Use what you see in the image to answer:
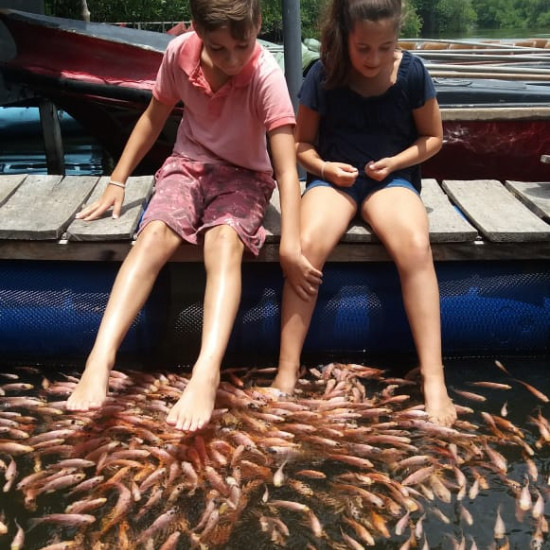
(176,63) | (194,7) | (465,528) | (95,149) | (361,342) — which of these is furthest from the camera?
(95,149)

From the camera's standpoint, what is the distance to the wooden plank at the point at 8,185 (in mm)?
4224

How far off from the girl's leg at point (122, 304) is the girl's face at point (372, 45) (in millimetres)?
1192

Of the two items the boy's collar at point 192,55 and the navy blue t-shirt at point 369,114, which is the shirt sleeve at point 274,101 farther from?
the navy blue t-shirt at point 369,114

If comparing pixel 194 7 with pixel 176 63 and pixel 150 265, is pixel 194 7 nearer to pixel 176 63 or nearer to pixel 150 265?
pixel 176 63

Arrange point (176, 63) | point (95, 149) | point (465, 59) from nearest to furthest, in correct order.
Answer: point (176, 63) → point (465, 59) → point (95, 149)

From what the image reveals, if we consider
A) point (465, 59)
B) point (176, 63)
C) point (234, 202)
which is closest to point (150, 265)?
point (234, 202)

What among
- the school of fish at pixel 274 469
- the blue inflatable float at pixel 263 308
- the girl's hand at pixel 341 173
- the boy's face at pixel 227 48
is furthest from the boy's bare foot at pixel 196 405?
the boy's face at pixel 227 48

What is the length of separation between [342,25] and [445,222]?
3.69 feet

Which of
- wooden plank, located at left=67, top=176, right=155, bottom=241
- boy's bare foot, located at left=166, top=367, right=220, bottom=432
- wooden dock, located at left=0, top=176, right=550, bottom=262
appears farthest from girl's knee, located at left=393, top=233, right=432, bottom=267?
wooden plank, located at left=67, top=176, right=155, bottom=241

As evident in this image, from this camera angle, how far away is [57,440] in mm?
3314

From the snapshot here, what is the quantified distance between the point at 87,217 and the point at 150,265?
68 cm

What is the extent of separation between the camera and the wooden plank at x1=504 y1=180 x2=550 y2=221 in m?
4.10

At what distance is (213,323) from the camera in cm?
320

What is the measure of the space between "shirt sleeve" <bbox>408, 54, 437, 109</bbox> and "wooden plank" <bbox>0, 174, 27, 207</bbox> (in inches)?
90.6
